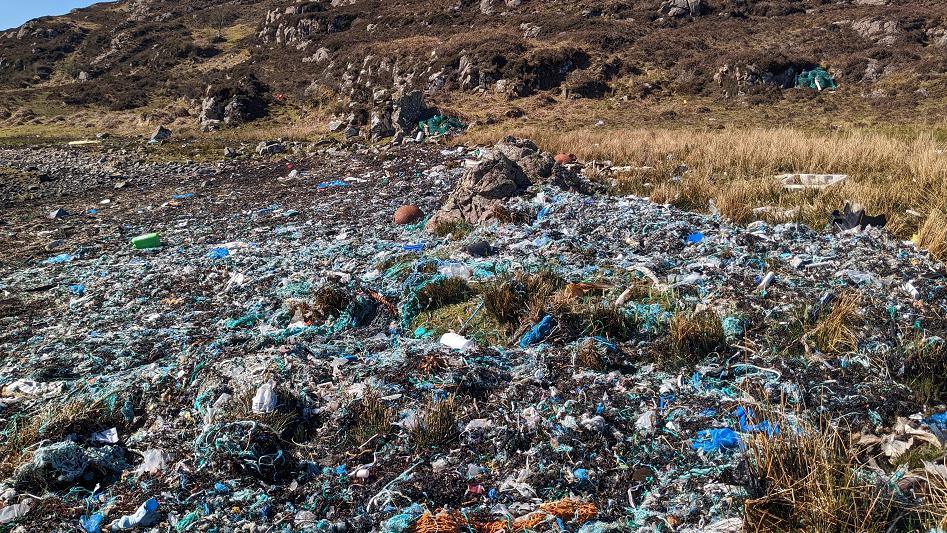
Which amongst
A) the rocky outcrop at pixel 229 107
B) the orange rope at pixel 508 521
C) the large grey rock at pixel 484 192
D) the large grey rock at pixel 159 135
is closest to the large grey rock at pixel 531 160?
the large grey rock at pixel 484 192

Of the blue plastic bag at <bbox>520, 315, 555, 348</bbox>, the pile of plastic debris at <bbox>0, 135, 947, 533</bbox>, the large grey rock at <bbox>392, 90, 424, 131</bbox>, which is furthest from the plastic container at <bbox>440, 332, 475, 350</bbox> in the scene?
the large grey rock at <bbox>392, 90, 424, 131</bbox>

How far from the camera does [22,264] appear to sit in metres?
6.82

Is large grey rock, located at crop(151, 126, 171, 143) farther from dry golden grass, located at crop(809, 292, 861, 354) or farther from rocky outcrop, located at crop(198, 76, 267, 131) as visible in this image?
dry golden grass, located at crop(809, 292, 861, 354)

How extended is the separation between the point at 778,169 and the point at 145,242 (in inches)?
370

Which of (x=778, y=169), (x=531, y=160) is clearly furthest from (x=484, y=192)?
(x=778, y=169)

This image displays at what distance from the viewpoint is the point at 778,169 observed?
8312 mm

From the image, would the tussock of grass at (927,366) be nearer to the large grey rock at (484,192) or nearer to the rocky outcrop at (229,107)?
the large grey rock at (484,192)

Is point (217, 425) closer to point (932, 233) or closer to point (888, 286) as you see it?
point (888, 286)

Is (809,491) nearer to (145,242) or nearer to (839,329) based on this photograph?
(839,329)

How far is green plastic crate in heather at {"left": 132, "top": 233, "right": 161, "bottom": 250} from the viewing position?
7.07 meters

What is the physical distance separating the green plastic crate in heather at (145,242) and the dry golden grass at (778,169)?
21.9 ft

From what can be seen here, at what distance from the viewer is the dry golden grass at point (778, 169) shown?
5965mm

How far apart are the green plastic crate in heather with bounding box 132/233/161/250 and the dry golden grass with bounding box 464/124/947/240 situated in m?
6.66

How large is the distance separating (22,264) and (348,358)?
601 centimetres
